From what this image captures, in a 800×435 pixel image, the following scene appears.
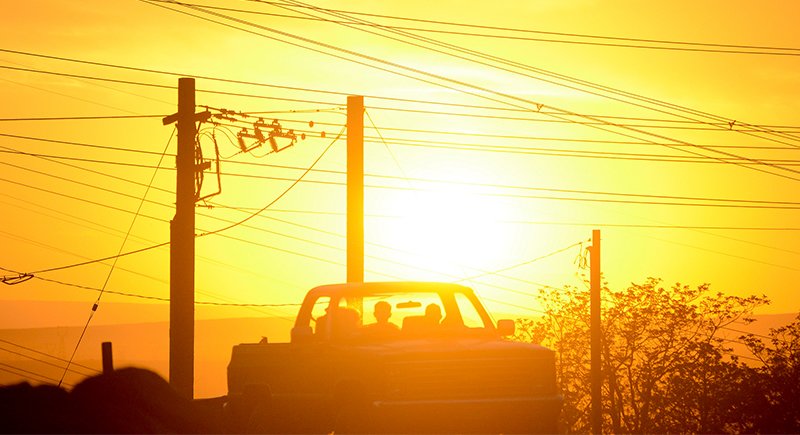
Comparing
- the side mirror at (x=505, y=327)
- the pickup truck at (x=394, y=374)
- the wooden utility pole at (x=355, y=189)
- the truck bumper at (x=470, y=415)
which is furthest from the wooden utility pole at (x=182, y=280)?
the truck bumper at (x=470, y=415)

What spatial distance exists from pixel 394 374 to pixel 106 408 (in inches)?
119

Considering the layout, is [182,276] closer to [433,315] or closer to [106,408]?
[433,315]

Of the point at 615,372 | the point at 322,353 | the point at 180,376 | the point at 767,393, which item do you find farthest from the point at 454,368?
the point at 615,372

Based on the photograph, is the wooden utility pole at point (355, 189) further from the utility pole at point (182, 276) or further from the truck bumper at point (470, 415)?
the truck bumper at point (470, 415)

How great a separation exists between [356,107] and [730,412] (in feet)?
98.5

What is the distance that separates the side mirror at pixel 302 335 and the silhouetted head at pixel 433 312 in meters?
1.45

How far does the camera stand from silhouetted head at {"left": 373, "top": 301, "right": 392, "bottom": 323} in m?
15.4

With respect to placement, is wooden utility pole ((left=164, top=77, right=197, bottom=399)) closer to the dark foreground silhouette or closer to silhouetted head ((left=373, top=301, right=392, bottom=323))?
silhouetted head ((left=373, top=301, right=392, bottom=323))

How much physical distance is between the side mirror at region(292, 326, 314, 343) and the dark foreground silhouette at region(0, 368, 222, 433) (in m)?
1.43

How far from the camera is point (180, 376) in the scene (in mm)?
30500

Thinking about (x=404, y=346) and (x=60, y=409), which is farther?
(x=404, y=346)

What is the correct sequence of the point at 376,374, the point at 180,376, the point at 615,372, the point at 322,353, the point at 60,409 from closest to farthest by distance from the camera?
the point at 60,409
the point at 376,374
the point at 322,353
the point at 180,376
the point at 615,372

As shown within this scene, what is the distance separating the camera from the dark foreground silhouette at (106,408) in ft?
36.3

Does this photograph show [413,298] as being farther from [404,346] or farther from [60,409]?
[60,409]
